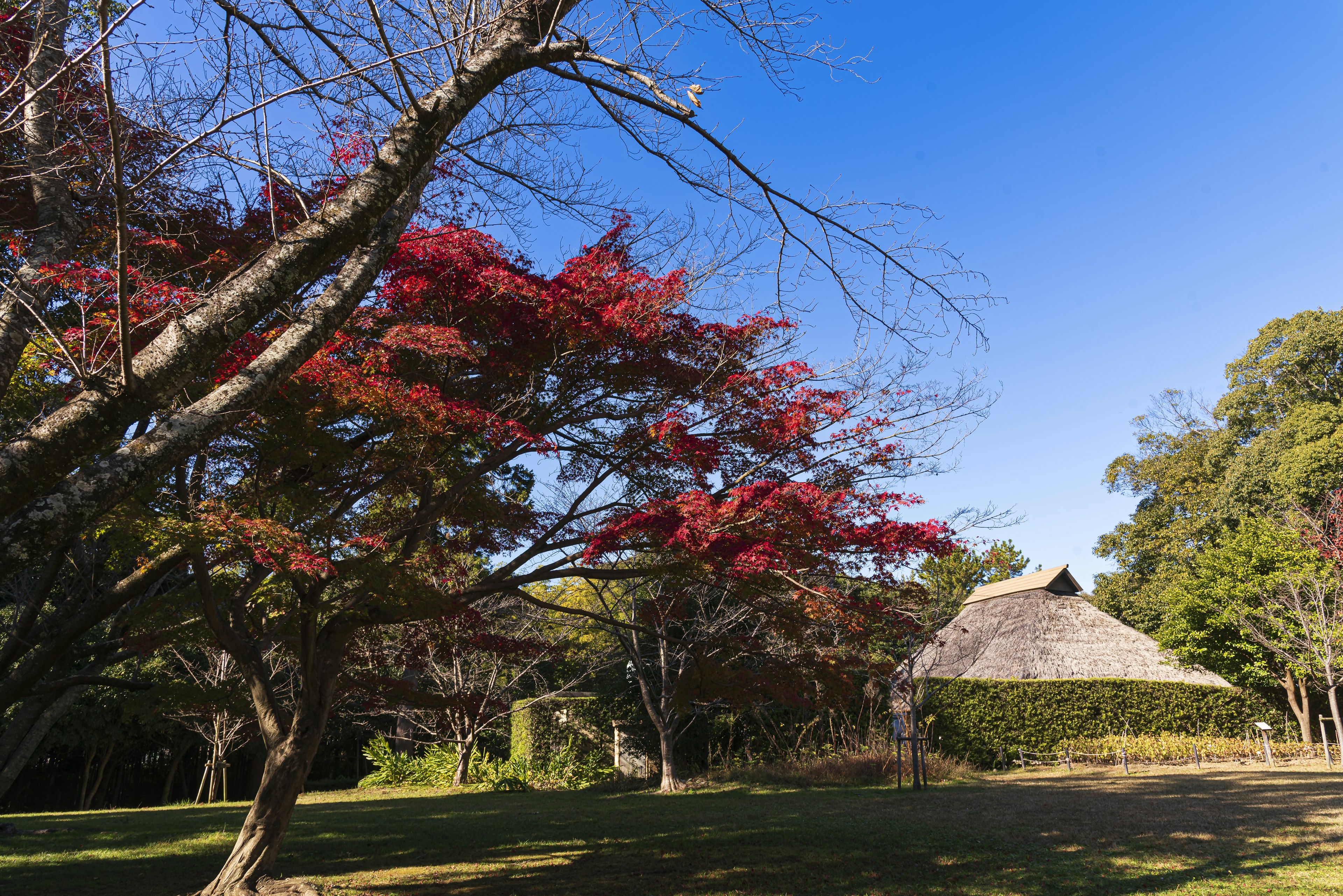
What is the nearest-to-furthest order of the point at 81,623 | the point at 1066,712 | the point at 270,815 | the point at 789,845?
the point at 81,623 < the point at 270,815 < the point at 789,845 < the point at 1066,712

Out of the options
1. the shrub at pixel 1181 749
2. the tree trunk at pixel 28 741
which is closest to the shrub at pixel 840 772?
the shrub at pixel 1181 749

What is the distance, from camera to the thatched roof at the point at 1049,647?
62.1ft

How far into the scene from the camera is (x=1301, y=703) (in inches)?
734

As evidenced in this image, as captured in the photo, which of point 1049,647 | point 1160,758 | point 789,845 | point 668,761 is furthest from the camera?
point 1049,647

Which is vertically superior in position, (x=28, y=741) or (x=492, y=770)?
(x=28, y=741)

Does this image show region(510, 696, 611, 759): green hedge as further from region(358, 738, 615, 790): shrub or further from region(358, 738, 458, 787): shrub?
region(358, 738, 458, 787): shrub

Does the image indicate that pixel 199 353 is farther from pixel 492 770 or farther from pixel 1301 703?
pixel 1301 703

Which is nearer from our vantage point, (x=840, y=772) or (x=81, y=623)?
(x=81, y=623)

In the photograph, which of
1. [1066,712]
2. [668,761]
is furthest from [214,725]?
[1066,712]

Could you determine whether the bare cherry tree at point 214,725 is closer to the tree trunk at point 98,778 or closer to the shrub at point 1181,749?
the tree trunk at point 98,778

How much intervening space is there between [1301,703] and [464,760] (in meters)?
20.1

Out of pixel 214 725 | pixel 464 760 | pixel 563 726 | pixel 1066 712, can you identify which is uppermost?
pixel 1066 712

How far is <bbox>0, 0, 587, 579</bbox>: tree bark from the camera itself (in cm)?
197

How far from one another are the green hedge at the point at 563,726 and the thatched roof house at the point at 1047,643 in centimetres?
741
